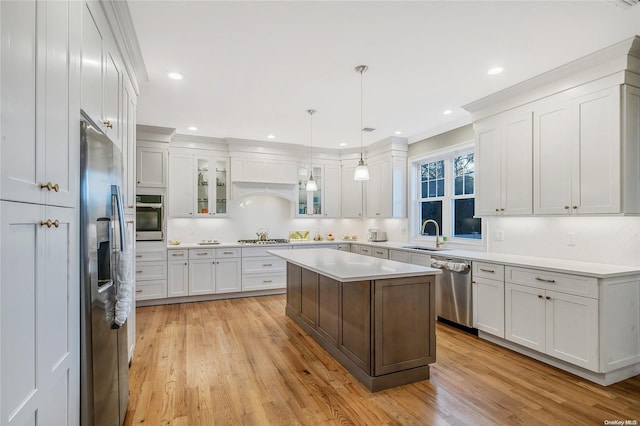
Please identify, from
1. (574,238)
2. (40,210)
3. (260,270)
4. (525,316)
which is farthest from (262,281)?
(40,210)

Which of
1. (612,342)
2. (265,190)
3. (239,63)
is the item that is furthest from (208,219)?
(612,342)

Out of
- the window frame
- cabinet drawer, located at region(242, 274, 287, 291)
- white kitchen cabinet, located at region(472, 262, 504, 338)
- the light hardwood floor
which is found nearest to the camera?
the light hardwood floor

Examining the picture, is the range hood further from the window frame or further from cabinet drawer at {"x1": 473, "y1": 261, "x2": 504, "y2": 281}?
cabinet drawer at {"x1": 473, "y1": 261, "x2": 504, "y2": 281}

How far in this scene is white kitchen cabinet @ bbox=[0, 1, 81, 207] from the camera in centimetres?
92

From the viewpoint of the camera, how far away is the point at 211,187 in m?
5.70

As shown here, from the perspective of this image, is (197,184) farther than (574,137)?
Yes

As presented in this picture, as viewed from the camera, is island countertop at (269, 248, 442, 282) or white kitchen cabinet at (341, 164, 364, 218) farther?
white kitchen cabinet at (341, 164, 364, 218)

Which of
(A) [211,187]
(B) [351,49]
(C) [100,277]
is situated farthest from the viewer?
(A) [211,187]

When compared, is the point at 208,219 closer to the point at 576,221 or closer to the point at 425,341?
the point at 425,341

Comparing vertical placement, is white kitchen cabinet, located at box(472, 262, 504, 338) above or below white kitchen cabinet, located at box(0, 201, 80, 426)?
below

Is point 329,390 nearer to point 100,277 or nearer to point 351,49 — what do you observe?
point 100,277

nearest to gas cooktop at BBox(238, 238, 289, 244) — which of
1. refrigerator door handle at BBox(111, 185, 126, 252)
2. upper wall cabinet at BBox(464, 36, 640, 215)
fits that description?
upper wall cabinet at BBox(464, 36, 640, 215)

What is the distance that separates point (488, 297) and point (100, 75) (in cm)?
385

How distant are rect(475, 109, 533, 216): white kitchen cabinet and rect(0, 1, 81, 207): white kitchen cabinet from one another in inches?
149
